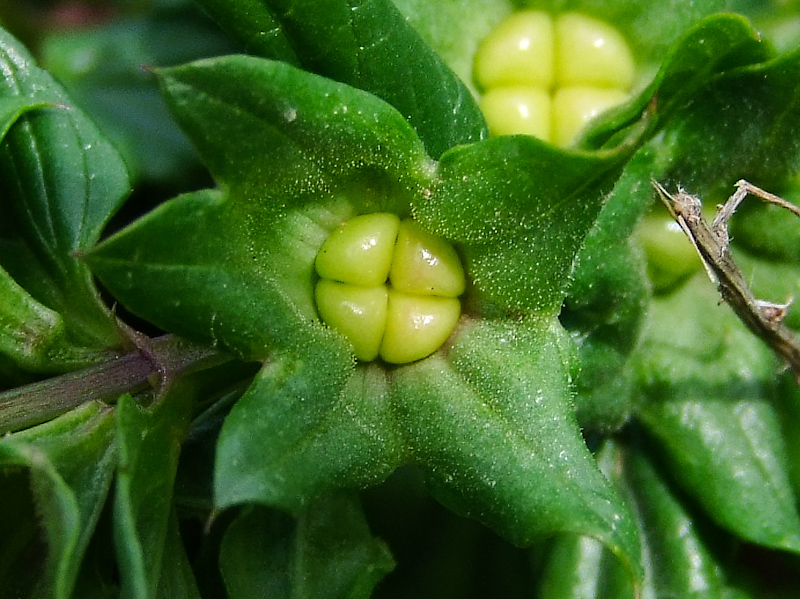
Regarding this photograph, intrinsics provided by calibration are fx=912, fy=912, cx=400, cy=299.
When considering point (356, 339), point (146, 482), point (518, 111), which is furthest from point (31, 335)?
point (518, 111)

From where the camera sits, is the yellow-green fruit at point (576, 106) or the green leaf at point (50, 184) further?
the yellow-green fruit at point (576, 106)

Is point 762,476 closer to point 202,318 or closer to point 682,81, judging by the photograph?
point 682,81

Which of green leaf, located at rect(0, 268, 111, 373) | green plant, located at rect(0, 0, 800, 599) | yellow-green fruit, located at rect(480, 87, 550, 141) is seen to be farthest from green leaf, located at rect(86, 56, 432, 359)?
yellow-green fruit, located at rect(480, 87, 550, 141)

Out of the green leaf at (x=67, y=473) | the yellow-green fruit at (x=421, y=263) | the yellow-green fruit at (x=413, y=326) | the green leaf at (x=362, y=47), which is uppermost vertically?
the green leaf at (x=362, y=47)

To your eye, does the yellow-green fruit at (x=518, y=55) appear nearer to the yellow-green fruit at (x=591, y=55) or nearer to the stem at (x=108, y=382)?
the yellow-green fruit at (x=591, y=55)

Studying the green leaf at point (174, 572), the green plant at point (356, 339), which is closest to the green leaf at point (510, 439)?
the green plant at point (356, 339)

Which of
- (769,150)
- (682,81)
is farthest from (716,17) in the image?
(769,150)

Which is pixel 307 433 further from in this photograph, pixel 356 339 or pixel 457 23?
pixel 457 23
